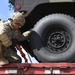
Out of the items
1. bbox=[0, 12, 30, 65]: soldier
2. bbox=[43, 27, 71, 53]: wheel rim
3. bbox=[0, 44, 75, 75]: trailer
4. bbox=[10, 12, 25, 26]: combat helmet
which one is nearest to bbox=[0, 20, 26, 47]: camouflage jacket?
bbox=[0, 12, 30, 65]: soldier

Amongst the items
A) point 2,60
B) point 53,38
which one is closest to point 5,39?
point 2,60

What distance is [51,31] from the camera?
4.82 meters

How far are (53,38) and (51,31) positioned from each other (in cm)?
14

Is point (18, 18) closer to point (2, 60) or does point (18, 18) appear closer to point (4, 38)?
point (4, 38)

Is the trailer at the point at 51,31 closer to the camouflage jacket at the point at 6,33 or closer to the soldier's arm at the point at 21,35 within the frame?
the soldier's arm at the point at 21,35

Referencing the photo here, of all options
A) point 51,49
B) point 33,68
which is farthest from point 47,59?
point 33,68

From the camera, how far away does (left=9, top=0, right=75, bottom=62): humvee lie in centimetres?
470

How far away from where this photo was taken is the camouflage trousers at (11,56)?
450 cm

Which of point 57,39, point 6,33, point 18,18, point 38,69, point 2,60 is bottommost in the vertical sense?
point 38,69

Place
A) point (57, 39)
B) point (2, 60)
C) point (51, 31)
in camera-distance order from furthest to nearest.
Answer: point (51, 31)
point (57, 39)
point (2, 60)

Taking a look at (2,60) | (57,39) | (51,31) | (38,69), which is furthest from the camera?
(51,31)

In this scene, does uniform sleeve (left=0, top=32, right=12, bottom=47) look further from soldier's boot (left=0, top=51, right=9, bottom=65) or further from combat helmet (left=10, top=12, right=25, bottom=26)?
combat helmet (left=10, top=12, right=25, bottom=26)

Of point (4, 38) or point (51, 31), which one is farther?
point (51, 31)

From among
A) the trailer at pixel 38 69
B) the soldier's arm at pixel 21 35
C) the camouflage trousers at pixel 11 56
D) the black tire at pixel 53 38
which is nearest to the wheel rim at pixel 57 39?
the black tire at pixel 53 38
